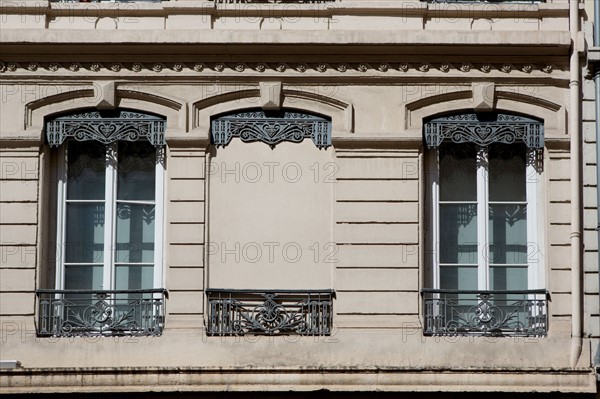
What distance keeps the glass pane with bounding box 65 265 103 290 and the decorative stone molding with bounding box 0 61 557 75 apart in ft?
7.24

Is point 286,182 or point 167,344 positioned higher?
point 286,182

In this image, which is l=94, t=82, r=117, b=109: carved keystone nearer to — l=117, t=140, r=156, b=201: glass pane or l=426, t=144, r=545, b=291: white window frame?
l=117, t=140, r=156, b=201: glass pane

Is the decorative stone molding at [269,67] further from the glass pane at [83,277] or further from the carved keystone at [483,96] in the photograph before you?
the glass pane at [83,277]

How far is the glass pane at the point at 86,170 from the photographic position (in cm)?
1802

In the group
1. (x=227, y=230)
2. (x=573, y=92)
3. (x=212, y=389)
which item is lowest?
(x=212, y=389)

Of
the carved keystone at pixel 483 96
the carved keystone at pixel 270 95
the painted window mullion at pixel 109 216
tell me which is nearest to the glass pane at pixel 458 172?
the carved keystone at pixel 483 96

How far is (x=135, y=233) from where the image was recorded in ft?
58.9

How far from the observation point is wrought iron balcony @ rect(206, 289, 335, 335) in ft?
57.5

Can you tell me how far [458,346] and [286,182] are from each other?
8.64ft

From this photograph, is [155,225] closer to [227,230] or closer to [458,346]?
[227,230]

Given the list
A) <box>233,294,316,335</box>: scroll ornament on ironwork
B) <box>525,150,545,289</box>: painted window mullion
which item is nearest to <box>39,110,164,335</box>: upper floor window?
<box>233,294,316,335</box>: scroll ornament on ironwork

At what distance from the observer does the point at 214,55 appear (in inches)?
708

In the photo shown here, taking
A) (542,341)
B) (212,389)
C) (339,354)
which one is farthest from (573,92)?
(212,389)

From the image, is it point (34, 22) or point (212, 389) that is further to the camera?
point (34, 22)
